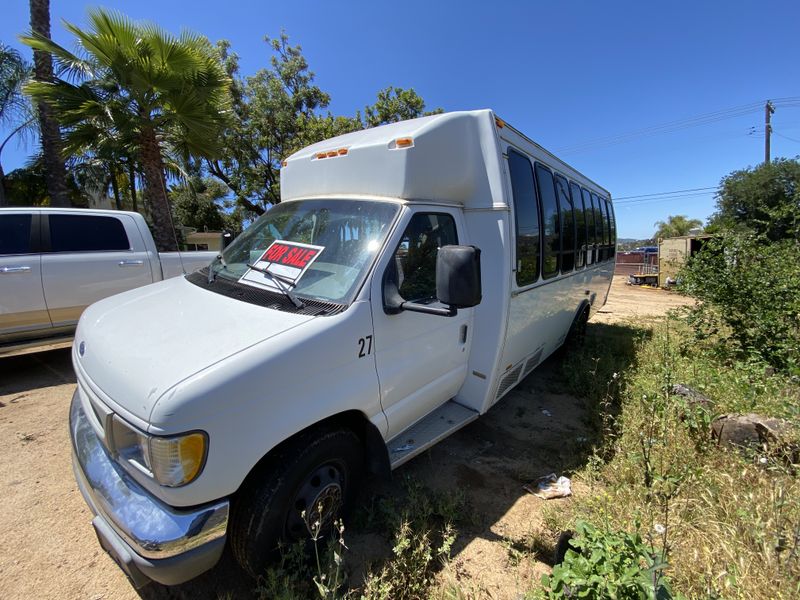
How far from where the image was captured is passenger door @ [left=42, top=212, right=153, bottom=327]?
496 cm

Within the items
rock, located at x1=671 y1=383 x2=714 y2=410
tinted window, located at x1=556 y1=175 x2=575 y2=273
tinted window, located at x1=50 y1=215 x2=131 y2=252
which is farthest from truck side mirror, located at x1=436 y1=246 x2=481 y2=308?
tinted window, located at x1=50 y1=215 x2=131 y2=252

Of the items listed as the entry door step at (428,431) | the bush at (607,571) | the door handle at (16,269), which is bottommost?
the bush at (607,571)

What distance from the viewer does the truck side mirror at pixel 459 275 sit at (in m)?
2.16

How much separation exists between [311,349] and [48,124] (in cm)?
1106

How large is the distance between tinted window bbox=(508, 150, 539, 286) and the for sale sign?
1848mm

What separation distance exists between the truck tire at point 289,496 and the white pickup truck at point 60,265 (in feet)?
11.7

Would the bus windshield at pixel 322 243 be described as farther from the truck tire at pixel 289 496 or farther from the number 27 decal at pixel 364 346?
the truck tire at pixel 289 496

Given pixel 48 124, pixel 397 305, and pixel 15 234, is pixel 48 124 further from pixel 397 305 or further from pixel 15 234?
pixel 397 305

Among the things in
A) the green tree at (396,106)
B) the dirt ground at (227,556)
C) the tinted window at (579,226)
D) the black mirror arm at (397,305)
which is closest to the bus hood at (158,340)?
the black mirror arm at (397,305)

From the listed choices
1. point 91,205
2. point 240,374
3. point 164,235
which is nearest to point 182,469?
point 240,374

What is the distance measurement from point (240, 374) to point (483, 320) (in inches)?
81.3

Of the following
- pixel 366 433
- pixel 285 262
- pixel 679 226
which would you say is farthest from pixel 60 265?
pixel 679 226

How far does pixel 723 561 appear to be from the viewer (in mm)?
1989

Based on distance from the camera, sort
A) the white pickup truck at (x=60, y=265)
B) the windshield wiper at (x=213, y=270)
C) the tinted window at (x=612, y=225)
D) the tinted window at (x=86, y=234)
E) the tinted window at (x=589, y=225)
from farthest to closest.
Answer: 1. the tinted window at (x=612, y=225)
2. the tinted window at (x=589, y=225)
3. the tinted window at (x=86, y=234)
4. the white pickup truck at (x=60, y=265)
5. the windshield wiper at (x=213, y=270)
